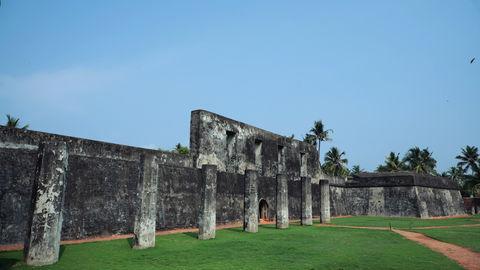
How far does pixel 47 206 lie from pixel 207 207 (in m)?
5.08

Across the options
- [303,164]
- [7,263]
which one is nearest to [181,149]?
[303,164]

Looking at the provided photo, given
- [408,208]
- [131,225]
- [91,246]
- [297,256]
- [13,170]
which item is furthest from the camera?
[408,208]

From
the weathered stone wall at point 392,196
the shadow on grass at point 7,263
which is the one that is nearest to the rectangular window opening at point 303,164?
the weathered stone wall at point 392,196

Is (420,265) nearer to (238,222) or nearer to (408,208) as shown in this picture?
(238,222)

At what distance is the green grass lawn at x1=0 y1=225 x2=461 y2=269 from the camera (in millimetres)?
6703

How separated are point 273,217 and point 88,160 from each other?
36.7 feet

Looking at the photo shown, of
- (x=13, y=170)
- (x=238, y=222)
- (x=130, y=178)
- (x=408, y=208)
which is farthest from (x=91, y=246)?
(x=408, y=208)

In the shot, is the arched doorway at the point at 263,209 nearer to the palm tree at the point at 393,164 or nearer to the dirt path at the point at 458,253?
the dirt path at the point at 458,253

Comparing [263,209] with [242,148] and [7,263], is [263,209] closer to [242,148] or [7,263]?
[242,148]

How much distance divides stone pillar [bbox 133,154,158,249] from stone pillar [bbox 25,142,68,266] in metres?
2.07

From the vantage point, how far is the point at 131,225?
12.5 metres

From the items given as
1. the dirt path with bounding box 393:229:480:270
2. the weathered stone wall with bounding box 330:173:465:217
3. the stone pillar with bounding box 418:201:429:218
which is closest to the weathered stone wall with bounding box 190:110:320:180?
the weathered stone wall with bounding box 330:173:465:217

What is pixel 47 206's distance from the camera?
7.11m

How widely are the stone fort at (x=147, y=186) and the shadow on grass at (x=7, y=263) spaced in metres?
0.32
